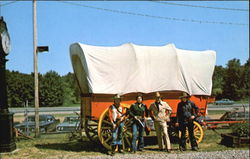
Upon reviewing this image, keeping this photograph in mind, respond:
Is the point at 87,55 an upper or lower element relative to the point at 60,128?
upper

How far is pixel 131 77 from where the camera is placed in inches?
360

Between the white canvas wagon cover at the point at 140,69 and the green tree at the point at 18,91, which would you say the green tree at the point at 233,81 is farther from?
the white canvas wagon cover at the point at 140,69

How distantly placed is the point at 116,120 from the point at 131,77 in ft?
5.43

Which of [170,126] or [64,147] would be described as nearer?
[64,147]

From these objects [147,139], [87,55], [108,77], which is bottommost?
[147,139]

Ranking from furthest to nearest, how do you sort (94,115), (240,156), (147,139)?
(147,139) → (94,115) → (240,156)

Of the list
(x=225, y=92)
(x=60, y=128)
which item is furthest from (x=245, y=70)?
(x=60, y=128)

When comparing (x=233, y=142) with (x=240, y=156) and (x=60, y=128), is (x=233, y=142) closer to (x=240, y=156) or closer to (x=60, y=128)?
(x=240, y=156)

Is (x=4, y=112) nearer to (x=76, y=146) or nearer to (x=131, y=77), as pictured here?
(x=76, y=146)

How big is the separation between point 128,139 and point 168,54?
11.1ft

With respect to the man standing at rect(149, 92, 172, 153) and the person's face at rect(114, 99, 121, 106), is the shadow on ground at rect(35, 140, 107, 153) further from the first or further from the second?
the man standing at rect(149, 92, 172, 153)

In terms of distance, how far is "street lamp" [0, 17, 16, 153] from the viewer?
27.5 feet

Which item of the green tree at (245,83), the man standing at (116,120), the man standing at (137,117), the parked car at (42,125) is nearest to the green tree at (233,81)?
the green tree at (245,83)

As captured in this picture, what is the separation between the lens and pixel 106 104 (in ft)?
28.8
